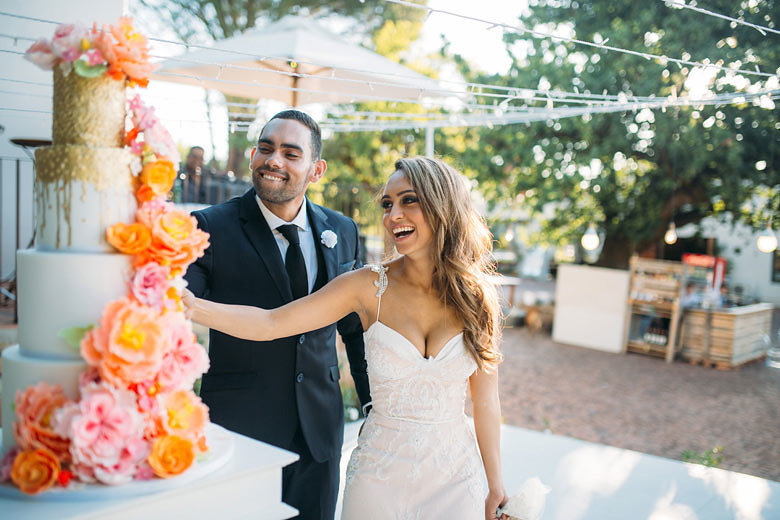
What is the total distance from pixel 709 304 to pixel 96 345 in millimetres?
11891

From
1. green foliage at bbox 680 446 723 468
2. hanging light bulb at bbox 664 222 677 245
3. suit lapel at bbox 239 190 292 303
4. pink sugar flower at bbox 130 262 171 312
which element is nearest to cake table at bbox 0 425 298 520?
pink sugar flower at bbox 130 262 171 312

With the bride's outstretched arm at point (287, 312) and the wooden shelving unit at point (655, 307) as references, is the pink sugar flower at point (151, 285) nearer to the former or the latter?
the bride's outstretched arm at point (287, 312)

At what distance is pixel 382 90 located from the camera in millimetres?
5652

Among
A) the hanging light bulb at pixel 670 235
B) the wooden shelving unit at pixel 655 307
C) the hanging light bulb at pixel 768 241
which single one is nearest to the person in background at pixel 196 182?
the wooden shelving unit at pixel 655 307

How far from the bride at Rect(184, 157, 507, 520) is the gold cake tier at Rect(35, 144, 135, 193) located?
870mm

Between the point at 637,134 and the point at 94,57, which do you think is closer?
the point at 94,57

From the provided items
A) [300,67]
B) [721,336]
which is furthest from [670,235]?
[300,67]

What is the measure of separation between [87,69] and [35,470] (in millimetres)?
→ 821

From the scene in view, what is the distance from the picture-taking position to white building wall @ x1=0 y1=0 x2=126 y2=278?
4.93 m

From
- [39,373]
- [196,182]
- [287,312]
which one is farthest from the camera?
[196,182]

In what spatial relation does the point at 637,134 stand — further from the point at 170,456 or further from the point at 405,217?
the point at 170,456

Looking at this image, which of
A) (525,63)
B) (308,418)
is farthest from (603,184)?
(308,418)

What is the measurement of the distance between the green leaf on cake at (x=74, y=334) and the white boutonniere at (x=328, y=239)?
1.46 metres

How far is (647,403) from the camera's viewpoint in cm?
838
